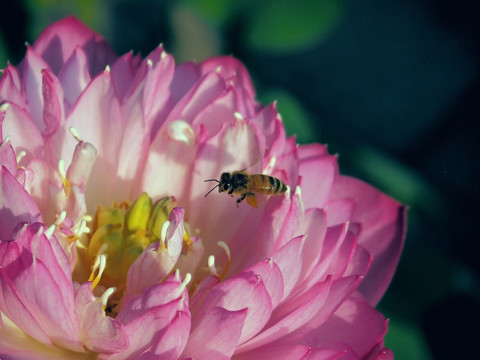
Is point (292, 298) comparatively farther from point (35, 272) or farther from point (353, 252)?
point (35, 272)

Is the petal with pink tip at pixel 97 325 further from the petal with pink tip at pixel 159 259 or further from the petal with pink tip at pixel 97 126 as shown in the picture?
the petal with pink tip at pixel 97 126

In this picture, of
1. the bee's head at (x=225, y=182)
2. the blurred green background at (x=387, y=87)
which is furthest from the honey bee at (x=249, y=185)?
the blurred green background at (x=387, y=87)

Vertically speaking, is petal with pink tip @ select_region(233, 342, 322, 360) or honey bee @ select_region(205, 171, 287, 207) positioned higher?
honey bee @ select_region(205, 171, 287, 207)

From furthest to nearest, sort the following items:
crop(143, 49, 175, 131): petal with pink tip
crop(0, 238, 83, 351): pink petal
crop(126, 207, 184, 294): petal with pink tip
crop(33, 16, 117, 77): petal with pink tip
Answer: crop(33, 16, 117, 77): petal with pink tip, crop(143, 49, 175, 131): petal with pink tip, crop(126, 207, 184, 294): petal with pink tip, crop(0, 238, 83, 351): pink petal

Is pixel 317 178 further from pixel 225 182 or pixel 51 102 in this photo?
pixel 51 102

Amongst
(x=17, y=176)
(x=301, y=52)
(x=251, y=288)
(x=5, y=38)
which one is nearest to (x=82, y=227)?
(x=17, y=176)

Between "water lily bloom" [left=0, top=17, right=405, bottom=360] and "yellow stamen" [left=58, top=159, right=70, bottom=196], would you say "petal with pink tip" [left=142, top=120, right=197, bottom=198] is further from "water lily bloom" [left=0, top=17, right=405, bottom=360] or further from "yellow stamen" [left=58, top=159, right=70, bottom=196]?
"yellow stamen" [left=58, top=159, right=70, bottom=196]

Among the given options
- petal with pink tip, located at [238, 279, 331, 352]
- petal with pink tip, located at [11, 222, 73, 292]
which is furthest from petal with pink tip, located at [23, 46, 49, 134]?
petal with pink tip, located at [238, 279, 331, 352]

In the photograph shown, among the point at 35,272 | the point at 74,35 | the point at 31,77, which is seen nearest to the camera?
the point at 35,272
